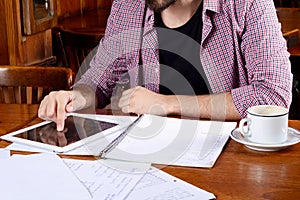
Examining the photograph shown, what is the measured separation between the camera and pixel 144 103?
1.63m

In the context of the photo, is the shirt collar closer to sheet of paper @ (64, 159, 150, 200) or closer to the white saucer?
the white saucer

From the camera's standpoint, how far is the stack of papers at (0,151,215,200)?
1120mm

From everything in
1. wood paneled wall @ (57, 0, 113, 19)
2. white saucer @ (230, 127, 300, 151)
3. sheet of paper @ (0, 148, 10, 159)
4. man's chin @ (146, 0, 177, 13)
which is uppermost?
man's chin @ (146, 0, 177, 13)

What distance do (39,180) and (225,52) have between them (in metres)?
0.84

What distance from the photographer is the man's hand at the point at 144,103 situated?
1619 millimetres

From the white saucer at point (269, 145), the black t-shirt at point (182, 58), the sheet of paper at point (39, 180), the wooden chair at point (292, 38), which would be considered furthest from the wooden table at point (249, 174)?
the wooden chair at point (292, 38)

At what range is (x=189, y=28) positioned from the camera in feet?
6.19

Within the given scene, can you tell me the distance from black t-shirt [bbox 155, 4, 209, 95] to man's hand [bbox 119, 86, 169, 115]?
28 cm

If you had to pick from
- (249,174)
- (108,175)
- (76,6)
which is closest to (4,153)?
(108,175)

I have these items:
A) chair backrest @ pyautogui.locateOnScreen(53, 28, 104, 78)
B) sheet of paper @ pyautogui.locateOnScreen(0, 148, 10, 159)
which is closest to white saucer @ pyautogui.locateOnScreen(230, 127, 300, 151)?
sheet of paper @ pyautogui.locateOnScreen(0, 148, 10, 159)

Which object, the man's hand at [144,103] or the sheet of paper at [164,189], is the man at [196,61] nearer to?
the man's hand at [144,103]

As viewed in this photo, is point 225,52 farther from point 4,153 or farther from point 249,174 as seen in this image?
point 4,153

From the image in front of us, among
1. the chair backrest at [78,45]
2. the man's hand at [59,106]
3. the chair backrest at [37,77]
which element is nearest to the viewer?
the man's hand at [59,106]

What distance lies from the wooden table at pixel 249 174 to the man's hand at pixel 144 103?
28cm
